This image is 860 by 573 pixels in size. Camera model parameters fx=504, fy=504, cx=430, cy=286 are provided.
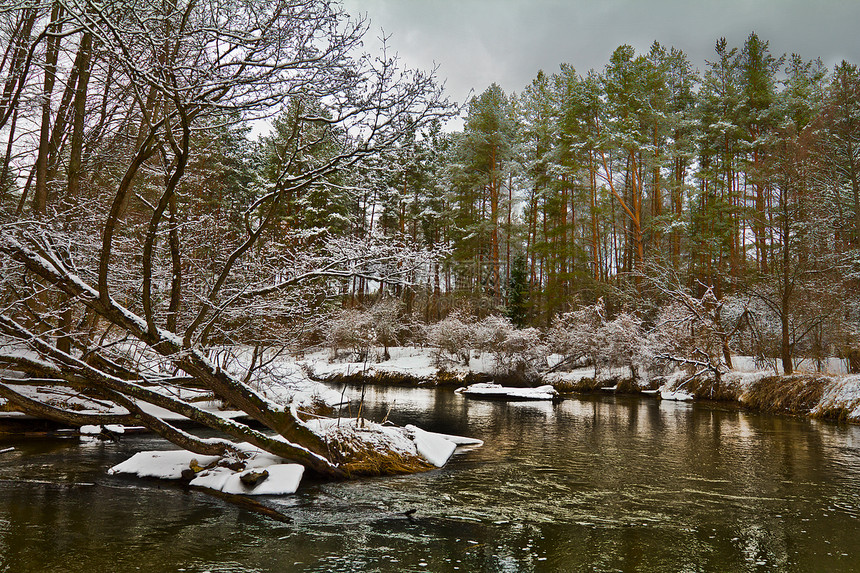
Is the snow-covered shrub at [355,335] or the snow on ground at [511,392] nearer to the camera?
the snow on ground at [511,392]

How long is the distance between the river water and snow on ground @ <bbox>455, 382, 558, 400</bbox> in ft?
33.4

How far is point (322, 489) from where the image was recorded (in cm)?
747

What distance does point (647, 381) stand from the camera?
2338 centimetres

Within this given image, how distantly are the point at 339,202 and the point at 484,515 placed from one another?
28408 millimetres

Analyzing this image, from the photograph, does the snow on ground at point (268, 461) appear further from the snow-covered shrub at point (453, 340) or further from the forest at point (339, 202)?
the snow-covered shrub at point (453, 340)

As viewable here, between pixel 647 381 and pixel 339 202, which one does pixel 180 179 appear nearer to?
pixel 647 381

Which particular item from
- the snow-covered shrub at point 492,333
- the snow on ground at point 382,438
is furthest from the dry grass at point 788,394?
the snow on ground at point 382,438

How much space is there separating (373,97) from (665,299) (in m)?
22.2

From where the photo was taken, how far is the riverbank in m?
15.2

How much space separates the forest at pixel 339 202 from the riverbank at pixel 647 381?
104 cm


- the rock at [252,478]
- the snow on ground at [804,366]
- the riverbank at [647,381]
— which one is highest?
the snow on ground at [804,366]

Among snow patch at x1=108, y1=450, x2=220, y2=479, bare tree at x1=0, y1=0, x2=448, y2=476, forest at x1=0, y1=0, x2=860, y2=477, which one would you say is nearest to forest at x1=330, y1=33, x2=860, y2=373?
forest at x1=0, y1=0, x2=860, y2=477

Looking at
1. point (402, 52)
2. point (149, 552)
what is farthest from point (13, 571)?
point (402, 52)

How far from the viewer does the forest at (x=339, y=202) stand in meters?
6.38
